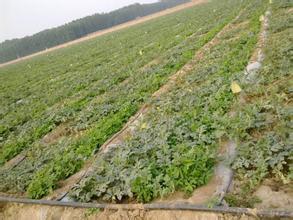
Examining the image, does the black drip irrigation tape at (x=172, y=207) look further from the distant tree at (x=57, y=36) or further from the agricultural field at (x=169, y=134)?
the distant tree at (x=57, y=36)

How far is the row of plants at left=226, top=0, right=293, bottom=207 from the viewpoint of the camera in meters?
4.30

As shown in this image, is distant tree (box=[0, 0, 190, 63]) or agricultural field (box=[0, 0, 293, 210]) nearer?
agricultural field (box=[0, 0, 293, 210])

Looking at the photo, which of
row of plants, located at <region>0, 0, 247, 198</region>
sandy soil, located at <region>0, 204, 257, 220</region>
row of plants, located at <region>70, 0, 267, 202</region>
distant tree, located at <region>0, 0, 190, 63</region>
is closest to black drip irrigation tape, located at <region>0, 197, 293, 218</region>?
sandy soil, located at <region>0, 204, 257, 220</region>

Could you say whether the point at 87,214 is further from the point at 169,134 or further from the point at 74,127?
the point at 74,127

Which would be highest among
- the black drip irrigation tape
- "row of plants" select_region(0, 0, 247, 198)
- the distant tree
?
the black drip irrigation tape

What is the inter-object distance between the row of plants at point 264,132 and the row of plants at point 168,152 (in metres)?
0.32

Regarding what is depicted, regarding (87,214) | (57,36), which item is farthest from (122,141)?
(57,36)

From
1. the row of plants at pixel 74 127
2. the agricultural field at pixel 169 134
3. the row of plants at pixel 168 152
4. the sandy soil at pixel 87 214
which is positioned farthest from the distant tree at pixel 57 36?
the sandy soil at pixel 87 214

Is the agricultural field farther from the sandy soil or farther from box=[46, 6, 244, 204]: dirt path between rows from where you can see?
the sandy soil

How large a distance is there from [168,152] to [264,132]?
56.6 inches

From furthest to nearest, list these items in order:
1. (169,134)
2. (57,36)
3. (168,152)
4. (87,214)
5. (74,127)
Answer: (57,36), (74,127), (169,134), (168,152), (87,214)

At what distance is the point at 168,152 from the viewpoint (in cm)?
532

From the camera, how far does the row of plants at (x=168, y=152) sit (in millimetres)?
4727

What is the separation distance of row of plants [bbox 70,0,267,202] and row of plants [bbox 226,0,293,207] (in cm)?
32
